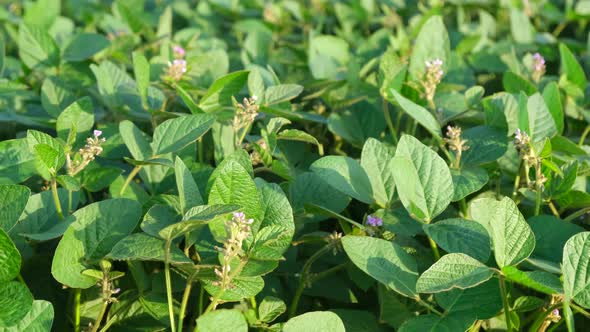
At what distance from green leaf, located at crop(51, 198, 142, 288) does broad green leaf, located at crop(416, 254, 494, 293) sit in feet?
1.54

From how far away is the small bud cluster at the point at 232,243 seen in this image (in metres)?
1.02

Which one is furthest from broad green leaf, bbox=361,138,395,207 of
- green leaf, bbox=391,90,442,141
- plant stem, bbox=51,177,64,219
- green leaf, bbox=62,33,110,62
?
green leaf, bbox=62,33,110,62

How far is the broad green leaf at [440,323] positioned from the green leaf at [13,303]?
55 cm

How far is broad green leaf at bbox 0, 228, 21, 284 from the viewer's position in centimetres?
105

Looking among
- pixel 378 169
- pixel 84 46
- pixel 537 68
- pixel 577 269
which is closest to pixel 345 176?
pixel 378 169

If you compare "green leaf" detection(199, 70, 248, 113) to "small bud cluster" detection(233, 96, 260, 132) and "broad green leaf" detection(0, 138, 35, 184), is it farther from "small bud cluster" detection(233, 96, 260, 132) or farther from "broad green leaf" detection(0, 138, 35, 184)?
"broad green leaf" detection(0, 138, 35, 184)

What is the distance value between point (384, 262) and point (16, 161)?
0.68 metres

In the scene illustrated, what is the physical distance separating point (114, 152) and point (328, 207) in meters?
0.46

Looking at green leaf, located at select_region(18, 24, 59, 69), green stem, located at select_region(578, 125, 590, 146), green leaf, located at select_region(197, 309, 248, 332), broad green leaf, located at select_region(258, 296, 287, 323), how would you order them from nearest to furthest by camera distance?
green leaf, located at select_region(197, 309, 248, 332) → broad green leaf, located at select_region(258, 296, 287, 323) → green stem, located at select_region(578, 125, 590, 146) → green leaf, located at select_region(18, 24, 59, 69)

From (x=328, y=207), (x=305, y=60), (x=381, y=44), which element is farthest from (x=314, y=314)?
(x=381, y=44)

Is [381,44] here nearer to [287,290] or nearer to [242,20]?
[242,20]

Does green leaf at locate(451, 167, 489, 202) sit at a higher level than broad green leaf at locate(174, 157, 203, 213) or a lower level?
lower

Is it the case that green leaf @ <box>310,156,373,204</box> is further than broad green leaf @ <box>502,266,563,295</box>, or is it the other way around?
green leaf @ <box>310,156,373,204</box>

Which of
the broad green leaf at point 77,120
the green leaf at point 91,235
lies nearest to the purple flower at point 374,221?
the green leaf at point 91,235
